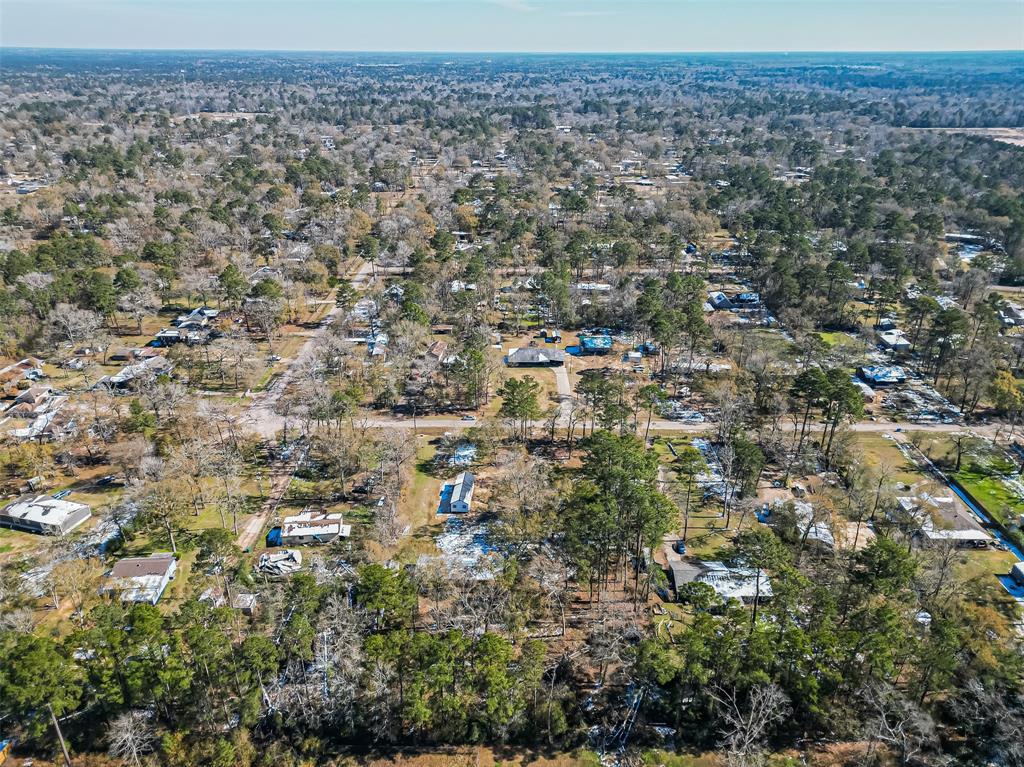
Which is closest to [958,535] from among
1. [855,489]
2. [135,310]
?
[855,489]

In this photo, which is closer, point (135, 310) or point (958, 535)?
point (958, 535)

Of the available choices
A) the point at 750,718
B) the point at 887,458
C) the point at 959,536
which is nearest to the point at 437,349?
the point at 887,458

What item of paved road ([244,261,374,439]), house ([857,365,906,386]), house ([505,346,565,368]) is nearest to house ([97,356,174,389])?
paved road ([244,261,374,439])

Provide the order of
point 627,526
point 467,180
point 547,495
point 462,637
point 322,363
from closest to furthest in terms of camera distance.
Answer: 1. point 462,637
2. point 627,526
3. point 547,495
4. point 322,363
5. point 467,180

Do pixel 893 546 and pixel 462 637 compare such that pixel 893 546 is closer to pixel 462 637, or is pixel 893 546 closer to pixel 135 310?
pixel 462 637

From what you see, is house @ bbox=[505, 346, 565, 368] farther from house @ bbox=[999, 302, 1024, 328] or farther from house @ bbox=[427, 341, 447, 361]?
house @ bbox=[999, 302, 1024, 328]

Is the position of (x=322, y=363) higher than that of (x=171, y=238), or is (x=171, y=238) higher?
(x=171, y=238)

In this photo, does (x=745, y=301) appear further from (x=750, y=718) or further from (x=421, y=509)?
(x=750, y=718)

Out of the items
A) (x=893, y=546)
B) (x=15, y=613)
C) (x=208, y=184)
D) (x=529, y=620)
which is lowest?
(x=529, y=620)
